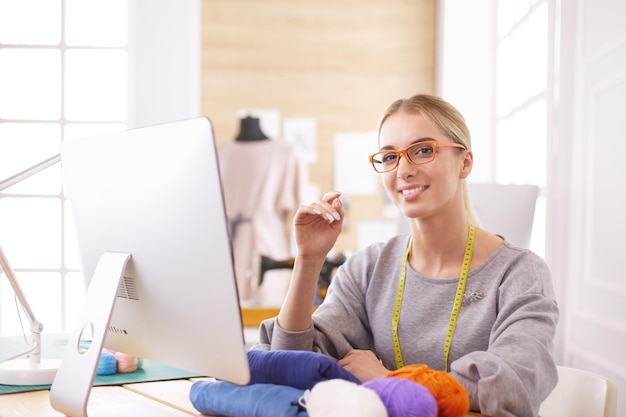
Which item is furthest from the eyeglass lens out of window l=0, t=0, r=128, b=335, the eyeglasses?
window l=0, t=0, r=128, b=335

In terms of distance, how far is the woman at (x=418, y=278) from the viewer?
4.88ft

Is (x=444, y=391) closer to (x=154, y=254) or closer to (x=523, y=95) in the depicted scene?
(x=154, y=254)

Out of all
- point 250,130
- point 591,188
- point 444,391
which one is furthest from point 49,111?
point 444,391

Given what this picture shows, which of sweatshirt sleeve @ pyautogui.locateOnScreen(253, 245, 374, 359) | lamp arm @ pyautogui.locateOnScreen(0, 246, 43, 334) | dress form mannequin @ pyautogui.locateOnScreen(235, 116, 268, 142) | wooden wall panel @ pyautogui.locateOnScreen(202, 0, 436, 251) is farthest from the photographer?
wooden wall panel @ pyautogui.locateOnScreen(202, 0, 436, 251)

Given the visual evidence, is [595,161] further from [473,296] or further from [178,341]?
[178,341]

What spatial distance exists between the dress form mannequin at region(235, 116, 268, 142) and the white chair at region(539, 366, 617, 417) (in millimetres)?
2884

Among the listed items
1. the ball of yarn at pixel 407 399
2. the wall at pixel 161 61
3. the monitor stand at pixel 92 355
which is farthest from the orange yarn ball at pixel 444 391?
the wall at pixel 161 61

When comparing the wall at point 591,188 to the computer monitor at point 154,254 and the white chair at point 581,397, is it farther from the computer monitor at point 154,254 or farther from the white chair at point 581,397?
the computer monitor at point 154,254

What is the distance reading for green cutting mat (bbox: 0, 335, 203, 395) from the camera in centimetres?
145

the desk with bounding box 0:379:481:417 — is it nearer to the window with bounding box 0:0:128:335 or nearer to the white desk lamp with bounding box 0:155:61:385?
the white desk lamp with bounding box 0:155:61:385

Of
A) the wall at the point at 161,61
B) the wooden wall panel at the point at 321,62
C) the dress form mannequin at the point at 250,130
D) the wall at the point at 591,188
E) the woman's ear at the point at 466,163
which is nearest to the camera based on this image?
the woman's ear at the point at 466,163

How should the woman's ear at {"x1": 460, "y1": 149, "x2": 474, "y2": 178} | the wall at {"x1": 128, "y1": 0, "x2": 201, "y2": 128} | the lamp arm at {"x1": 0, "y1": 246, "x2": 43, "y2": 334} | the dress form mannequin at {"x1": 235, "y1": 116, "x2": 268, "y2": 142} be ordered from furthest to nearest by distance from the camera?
the dress form mannequin at {"x1": 235, "y1": 116, "x2": 268, "y2": 142} → the wall at {"x1": 128, "y1": 0, "x2": 201, "y2": 128} → the woman's ear at {"x1": 460, "y1": 149, "x2": 474, "y2": 178} → the lamp arm at {"x1": 0, "y1": 246, "x2": 43, "y2": 334}

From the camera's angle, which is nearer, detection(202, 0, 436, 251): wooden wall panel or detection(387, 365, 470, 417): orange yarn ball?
detection(387, 365, 470, 417): orange yarn ball

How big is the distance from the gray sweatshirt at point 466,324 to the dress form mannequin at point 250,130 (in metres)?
2.58
